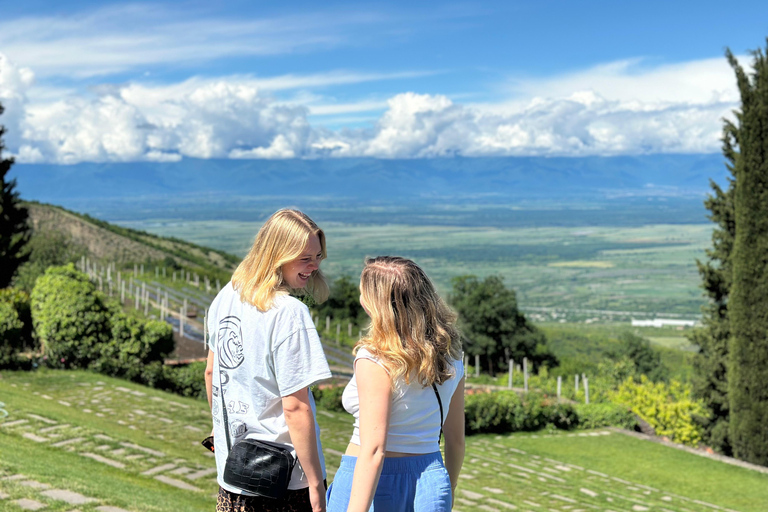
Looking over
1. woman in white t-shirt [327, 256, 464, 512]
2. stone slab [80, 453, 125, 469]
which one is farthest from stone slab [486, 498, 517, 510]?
woman in white t-shirt [327, 256, 464, 512]

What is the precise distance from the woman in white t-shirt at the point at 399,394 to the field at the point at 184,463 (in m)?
3.28

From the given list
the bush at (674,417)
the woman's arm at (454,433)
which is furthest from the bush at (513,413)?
the woman's arm at (454,433)

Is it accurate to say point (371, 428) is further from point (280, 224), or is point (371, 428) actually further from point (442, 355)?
point (280, 224)

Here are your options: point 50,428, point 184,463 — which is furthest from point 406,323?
point 50,428

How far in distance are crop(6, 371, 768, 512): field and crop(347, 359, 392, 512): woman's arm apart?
330cm

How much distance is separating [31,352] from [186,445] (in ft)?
26.4

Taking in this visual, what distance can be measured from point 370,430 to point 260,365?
19.0 inches

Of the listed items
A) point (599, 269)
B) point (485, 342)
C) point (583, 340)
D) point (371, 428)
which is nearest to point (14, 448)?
point (371, 428)

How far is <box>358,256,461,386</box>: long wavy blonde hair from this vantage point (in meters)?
2.45

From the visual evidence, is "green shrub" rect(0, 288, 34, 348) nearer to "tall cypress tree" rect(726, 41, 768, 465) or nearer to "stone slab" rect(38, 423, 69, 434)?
"stone slab" rect(38, 423, 69, 434)

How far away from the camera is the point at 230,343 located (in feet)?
8.63

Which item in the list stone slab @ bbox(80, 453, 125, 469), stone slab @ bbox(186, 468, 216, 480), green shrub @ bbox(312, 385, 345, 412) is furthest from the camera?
green shrub @ bbox(312, 385, 345, 412)

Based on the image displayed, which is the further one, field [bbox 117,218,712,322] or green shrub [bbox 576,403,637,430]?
field [bbox 117,218,712,322]

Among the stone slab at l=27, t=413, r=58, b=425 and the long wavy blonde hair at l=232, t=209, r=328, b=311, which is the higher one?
the long wavy blonde hair at l=232, t=209, r=328, b=311
